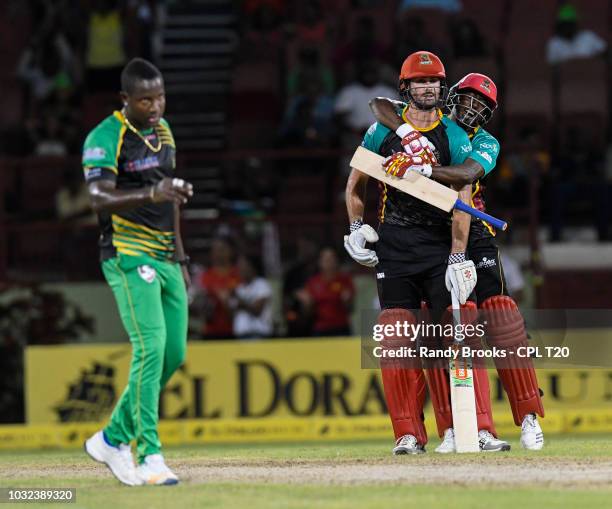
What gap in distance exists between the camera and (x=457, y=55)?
18.6 meters

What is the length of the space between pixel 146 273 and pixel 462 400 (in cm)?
218

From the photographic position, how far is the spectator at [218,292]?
15.2 meters

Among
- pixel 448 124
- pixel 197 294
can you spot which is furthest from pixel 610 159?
pixel 448 124

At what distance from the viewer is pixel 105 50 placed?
63.1 ft

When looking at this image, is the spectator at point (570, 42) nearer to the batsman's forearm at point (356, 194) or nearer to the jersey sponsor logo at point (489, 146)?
the jersey sponsor logo at point (489, 146)

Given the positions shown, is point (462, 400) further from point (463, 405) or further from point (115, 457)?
point (115, 457)

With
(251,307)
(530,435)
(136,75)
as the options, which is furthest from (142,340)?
(251,307)

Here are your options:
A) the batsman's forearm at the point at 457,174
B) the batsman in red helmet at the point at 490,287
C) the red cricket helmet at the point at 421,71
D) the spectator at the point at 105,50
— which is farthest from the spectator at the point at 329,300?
the batsman's forearm at the point at 457,174

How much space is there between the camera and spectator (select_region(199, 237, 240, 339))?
1523 centimetres

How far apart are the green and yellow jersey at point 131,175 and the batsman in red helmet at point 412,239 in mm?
1498

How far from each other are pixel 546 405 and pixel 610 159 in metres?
5.02

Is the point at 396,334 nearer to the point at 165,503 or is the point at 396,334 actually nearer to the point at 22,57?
the point at 165,503

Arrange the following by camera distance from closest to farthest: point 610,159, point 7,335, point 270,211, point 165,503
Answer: point 165,503
point 7,335
point 270,211
point 610,159

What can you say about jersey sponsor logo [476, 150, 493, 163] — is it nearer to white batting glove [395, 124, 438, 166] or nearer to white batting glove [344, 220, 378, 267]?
white batting glove [395, 124, 438, 166]
